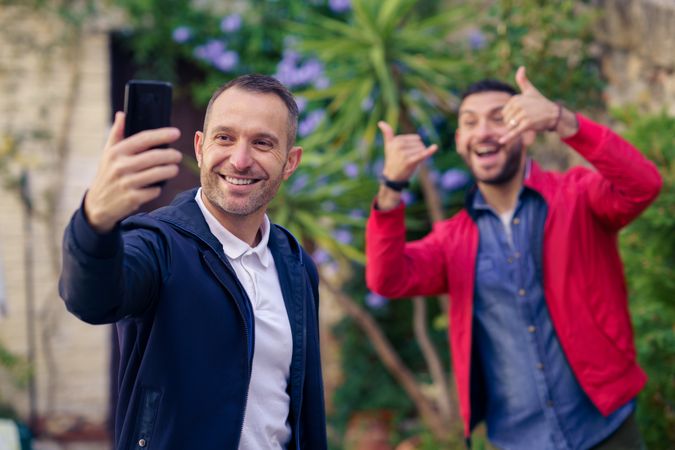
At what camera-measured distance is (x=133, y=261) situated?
169 cm

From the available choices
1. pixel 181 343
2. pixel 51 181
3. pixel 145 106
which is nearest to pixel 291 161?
pixel 181 343

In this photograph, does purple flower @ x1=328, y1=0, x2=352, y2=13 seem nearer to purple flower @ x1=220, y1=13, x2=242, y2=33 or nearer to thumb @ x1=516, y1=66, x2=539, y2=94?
purple flower @ x1=220, y1=13, x2=242, y2=33

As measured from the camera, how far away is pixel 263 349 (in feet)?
6.53

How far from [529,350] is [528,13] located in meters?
2.15

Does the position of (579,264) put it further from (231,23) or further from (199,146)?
(231,23)

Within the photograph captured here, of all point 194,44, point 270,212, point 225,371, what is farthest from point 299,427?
point 194,44

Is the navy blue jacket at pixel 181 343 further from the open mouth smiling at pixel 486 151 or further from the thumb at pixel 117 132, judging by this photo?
the open mouth smiling at pixel 486 151

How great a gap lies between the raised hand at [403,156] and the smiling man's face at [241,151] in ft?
2.96

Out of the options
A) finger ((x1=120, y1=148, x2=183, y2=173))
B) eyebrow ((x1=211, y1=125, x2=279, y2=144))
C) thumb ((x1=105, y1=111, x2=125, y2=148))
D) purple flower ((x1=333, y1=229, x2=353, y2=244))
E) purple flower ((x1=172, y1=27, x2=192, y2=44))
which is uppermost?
purple flower ((x1=172, y1=27, x2=192, y2=44))

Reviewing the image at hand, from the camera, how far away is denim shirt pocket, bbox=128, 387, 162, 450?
1814 mm

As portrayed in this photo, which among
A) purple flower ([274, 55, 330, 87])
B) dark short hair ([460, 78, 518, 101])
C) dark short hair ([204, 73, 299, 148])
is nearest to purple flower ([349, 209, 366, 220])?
purple flower ([274, 55, 330, 87])

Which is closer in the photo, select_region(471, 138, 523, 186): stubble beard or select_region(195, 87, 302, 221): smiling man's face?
select_region(195, 87, 302, 221): smiling man's face

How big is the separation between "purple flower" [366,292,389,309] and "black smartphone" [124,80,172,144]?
4.06m

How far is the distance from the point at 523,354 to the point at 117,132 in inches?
69.5
